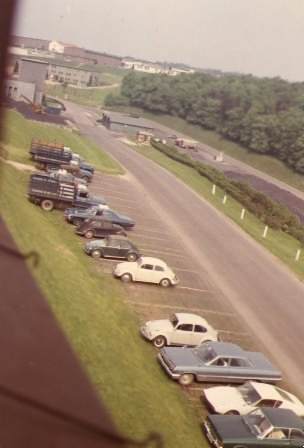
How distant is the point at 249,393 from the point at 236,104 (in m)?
28.9

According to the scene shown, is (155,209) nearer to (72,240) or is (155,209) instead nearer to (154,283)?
(72,240)

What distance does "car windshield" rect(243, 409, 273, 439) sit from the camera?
A: 17.3ft

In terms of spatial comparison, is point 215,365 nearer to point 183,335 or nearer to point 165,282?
point 183,335

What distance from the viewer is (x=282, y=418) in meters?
5.49

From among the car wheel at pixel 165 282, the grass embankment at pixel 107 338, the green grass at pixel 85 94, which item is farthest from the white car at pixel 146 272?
the green grass at pixel 85 94

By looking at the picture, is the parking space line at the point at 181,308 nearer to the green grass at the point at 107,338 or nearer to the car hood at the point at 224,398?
the green grass at the point at 107,338

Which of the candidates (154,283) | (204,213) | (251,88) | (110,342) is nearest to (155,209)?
(204,213)

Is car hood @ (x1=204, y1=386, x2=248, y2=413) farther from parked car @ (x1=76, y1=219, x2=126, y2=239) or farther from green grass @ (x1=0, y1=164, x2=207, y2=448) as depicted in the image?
parked car @ (x1=76, y1=219, x2=126, y2=239)

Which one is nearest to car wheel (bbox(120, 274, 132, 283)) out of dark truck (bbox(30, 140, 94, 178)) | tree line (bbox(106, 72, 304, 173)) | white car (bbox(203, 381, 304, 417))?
white car (bbox(203, 381, 304, 417))

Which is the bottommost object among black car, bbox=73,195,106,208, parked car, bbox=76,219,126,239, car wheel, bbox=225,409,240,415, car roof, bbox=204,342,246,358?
car wheel, bbox=225,409,240,415

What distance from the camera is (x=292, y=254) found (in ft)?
45.0

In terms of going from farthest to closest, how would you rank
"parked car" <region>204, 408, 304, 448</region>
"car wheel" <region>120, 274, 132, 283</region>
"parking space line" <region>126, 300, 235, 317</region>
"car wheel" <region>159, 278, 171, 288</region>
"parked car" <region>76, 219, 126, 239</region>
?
1. "parked car" <region>76, 219, 126, 239</region>
2. "car wheel" <region>159, 278, 171, 288</region>
3. "car wheel" <region>120, 274, 132, 283</region>
4. "parking space line" <region>126, 300, 235, 317</region>
5. "parked car" <region>204, 408, 304, 448</region>

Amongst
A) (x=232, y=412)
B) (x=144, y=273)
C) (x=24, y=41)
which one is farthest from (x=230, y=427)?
(x=24, y=41)

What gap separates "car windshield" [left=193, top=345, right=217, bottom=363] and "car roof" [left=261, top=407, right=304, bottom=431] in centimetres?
110
